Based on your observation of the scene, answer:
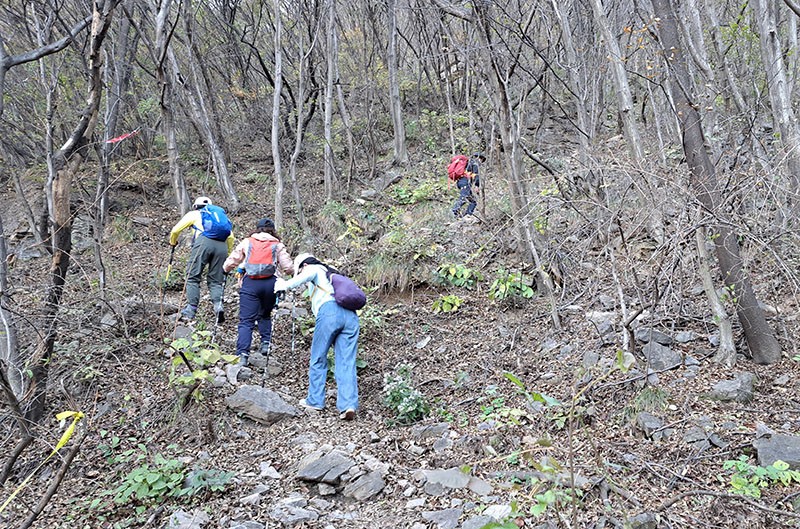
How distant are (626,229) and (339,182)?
9.07m

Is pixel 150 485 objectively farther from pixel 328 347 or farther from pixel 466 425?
pixel 466 425

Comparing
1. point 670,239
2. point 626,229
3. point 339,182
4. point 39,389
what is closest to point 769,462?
point 670,239

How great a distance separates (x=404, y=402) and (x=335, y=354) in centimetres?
94

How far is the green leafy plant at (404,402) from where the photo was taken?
541 centimetres

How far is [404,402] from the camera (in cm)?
545

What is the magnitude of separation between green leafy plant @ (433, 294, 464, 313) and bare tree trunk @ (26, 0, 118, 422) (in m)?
5.02

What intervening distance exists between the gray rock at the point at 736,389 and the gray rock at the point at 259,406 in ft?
13.8

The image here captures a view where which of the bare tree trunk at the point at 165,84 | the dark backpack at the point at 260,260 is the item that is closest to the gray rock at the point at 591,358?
the dark backpack at the point at 260,260

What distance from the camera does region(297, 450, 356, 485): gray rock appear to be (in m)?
4.37

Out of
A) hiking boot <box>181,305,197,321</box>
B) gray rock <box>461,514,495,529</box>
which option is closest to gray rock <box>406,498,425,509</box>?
gray rock <box>461,514,495,529</box>

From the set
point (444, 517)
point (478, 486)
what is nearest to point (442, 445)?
point (444, 517)

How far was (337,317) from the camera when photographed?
571 cm

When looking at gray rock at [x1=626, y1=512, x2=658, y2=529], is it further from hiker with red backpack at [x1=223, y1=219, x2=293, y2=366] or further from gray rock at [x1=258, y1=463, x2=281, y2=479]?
hiker with red backpack at [x1=223, y1=219, x2=293, y2=366]

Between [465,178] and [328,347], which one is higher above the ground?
[465,178]
